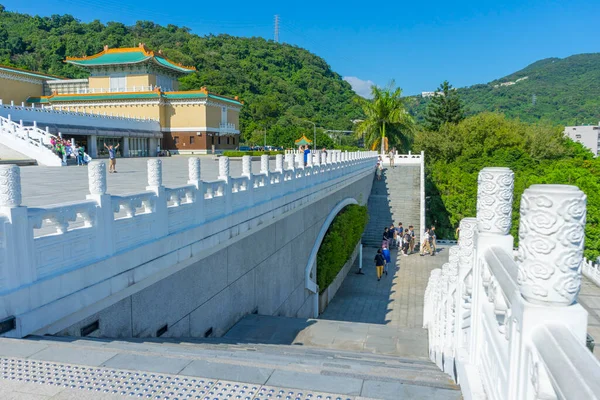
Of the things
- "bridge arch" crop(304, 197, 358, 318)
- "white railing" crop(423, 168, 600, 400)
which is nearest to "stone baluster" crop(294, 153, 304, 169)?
"bridge arch" crop(304, 197, 358, 318)

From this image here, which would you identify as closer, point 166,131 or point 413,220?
point 413,220

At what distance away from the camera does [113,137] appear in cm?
3269

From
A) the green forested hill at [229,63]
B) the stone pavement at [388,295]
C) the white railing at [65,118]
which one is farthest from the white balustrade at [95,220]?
the green forested hill at [229,63]

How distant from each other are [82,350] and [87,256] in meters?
1.28

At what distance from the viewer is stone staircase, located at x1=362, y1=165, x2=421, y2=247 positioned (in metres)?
28.0

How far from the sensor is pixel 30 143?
19.4 meters

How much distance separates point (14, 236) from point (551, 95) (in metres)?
154

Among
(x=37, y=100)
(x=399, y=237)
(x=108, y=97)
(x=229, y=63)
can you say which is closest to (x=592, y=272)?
(x=399, y=237)

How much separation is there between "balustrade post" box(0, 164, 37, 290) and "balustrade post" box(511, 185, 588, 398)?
3.94 meters

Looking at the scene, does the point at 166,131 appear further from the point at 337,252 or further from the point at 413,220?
the point at 337,252

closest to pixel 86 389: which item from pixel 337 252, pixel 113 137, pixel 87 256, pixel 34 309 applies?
pixel 34 309

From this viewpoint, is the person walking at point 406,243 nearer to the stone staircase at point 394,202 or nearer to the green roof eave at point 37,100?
the stone staircase at point 394,202

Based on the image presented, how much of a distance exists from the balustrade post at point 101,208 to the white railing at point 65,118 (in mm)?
24400

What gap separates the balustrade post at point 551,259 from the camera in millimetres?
1798
